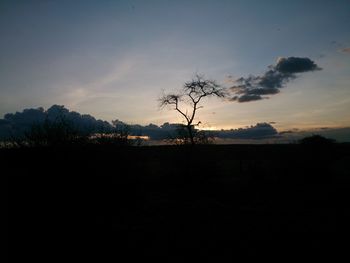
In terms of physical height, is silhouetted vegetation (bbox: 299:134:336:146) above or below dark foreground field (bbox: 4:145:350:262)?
above

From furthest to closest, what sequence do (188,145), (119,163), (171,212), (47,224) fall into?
1. (188,145)
2. (171,212)
3. (119,163)
4. (47,224)

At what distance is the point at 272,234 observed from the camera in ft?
31.0

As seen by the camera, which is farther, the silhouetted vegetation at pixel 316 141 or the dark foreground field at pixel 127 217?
the silhouetted vegetation at pixel 316 141

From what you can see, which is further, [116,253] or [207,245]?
[207,245]

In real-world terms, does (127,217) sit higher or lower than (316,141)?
lower

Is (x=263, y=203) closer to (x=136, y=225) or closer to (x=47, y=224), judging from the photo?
(x=136, y=225)

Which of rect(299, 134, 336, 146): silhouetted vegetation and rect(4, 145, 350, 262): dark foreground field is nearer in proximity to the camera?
rect(4, 145, 350, 262): dark foreground field

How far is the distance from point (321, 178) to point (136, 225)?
52.7 ft

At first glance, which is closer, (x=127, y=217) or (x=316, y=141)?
(x=127, y=217)

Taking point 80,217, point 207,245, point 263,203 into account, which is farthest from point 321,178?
point 80,217

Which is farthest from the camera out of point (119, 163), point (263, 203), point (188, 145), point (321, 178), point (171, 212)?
point (188, 145)

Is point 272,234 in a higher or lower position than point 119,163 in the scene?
lower

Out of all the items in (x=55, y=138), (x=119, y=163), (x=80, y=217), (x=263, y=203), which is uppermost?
(x=55, y=138)

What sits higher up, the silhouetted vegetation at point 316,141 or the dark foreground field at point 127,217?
the silhouetted vegetation at point 316,141
